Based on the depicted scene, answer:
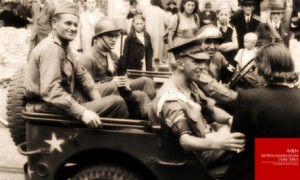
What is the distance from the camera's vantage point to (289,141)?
4555 millimetres

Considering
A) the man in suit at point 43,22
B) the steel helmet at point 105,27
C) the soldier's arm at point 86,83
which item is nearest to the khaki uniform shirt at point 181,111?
the soldier's arm at point 86,83

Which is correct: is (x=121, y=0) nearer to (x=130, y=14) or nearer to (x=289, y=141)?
(x=130, y=14)

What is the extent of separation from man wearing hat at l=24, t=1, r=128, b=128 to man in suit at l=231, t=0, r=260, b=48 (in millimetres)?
5780

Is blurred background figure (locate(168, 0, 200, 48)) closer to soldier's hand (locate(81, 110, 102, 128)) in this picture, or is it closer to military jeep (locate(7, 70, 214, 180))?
military jeep (locate(7, 70, 214, 180))

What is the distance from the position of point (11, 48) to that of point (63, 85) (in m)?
11.2

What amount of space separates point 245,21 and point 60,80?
6.52 metres

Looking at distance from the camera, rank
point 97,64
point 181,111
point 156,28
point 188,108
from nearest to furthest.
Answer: point 181,111, point 188,108, point 97,64, point 156,28

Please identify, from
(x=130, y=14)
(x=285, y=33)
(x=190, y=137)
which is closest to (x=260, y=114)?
(x=190, y=137)

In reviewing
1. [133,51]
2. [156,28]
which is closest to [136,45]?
[133,51]

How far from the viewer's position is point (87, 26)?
41.5 ft

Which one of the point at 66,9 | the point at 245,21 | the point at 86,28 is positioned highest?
the point at 66,9

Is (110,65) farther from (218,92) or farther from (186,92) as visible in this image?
(186,92)

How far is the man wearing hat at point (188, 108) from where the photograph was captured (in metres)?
5.02

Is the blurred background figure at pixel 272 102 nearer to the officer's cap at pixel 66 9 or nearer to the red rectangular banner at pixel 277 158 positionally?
the red rectangular banner at pixel 277 158
